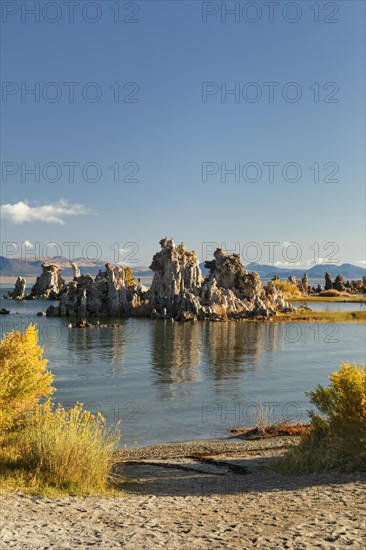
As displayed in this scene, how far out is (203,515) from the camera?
36.9 ft

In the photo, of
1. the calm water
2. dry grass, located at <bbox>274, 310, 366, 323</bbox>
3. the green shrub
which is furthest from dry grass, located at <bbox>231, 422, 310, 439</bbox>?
dry grass, located at <bbox>274, 310, 366, 323</bbox>

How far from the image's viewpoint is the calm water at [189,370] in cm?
2645

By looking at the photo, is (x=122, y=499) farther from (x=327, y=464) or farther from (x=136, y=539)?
(x=327, y=464)

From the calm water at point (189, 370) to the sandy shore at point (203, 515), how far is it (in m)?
8.71

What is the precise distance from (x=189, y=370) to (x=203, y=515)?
29915mm

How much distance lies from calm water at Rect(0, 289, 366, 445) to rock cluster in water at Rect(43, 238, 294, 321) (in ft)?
44.0

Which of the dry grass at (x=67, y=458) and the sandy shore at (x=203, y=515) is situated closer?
the sandy shore at (x=203, y=515)

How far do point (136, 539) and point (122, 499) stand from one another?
2685mm

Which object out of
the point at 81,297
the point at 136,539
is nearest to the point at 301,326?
the point at 81,297

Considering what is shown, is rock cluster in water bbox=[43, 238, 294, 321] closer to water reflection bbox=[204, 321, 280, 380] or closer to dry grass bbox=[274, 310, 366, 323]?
dry grass bbox=[274, 310, 366, 323]

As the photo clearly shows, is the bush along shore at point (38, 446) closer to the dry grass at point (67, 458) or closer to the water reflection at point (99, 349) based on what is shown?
the dry grass at point (67, 458)

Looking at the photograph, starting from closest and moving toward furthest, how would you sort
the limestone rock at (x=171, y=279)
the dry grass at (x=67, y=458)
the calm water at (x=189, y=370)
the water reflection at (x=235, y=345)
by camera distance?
the dry grass at (x=67, y=458) → the calm water at (x=189, y=370) → the water reflection at (x=235, y=345) → the limestone rock at (x=171, y=279)

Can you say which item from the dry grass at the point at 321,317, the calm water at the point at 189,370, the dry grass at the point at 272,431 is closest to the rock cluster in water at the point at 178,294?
the dry grass at the point at 321,317

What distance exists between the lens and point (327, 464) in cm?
1420
